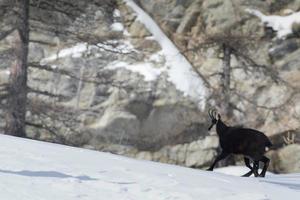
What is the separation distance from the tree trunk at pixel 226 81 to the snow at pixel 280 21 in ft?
16.5

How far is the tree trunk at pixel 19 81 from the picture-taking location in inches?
616

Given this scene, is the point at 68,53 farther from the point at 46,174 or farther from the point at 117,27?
the point at 46,174

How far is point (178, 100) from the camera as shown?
77.7ft

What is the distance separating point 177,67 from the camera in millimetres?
24812

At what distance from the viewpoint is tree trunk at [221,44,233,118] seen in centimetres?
2141

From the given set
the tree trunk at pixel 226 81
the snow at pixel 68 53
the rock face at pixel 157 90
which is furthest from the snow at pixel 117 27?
the tree trunk at pixel 226 81

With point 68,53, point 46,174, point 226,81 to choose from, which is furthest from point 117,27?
point 46,174

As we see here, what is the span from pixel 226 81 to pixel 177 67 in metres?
3.34

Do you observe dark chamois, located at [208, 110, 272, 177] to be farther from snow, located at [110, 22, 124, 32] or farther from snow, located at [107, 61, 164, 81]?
snow, located at [110, 22, 124, 32]

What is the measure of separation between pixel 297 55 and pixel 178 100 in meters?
5.73

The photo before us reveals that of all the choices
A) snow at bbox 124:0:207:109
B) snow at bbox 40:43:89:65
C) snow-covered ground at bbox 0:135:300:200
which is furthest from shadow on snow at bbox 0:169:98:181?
snow at bbox 40:43:89:65

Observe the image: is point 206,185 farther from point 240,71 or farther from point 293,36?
point 293,36

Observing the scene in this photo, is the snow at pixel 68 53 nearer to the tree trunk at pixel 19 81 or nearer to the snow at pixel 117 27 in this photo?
the snow at pixel 117 27

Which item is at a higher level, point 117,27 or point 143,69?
point 117,27
